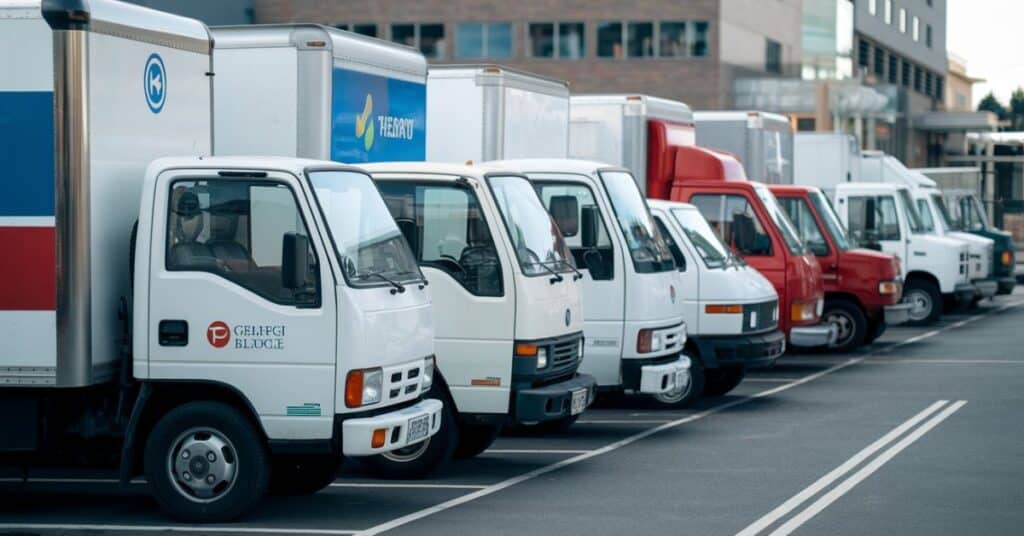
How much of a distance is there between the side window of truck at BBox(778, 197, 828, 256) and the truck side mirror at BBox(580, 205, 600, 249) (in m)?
7.75

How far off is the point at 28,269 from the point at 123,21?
159 cm

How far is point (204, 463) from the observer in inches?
424

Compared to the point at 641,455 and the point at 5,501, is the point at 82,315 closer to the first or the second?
the point at 5,501

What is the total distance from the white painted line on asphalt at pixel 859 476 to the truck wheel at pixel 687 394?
2280 mm

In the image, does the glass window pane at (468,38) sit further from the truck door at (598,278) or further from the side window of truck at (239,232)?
the side window of truck at (239,232)

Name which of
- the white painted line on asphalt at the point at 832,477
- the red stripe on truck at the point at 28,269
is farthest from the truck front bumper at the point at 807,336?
the red stripe on truck at the point at 28,269

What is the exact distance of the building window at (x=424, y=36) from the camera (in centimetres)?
6284

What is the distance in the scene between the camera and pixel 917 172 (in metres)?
34.2

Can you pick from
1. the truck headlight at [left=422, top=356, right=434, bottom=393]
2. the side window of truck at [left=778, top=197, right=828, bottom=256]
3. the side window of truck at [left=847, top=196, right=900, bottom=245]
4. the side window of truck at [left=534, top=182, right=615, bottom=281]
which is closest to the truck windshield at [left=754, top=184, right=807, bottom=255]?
the side window of truck at [left=778, top=197, right=828, bottom=256]

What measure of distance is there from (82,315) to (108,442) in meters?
0.94

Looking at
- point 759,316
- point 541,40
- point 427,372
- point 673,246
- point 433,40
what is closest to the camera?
point 427,372

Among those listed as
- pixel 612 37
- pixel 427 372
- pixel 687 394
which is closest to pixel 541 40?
pixel 612 37

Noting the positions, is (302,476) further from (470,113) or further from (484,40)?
(484,40)

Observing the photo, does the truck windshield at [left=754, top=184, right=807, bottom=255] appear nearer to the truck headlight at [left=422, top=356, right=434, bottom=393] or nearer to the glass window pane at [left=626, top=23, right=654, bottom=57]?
the truck headlight at [left=422, top=356, right=434, bottom=393]
